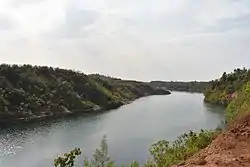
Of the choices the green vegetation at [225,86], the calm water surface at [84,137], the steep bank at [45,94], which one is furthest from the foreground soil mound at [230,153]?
the green vegetation at [225,86]

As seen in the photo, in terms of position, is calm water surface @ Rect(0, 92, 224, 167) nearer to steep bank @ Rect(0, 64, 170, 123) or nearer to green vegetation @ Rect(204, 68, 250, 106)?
steep bank @ Rect(0, 64, 170, 123)

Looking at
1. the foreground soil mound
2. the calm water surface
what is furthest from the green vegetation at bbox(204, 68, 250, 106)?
the foreground soil mound

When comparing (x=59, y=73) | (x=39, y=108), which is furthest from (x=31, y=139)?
(x=59, y=73)

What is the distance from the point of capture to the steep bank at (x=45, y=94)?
107 meters

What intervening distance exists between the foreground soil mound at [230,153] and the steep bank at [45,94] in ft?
273

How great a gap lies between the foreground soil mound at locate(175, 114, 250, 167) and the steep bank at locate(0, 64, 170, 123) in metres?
83.1

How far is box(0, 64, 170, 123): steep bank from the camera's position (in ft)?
352

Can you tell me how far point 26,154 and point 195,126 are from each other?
114 ft

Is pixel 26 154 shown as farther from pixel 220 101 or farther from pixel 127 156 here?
pixel 220 101

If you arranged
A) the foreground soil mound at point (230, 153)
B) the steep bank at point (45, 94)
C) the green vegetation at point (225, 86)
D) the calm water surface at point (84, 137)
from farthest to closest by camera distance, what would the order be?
the green vegetation at point (225, 86)
the steep bank at point (45, 94)
the calm water surface at point (84, 137)
the foreground soil mound at point (230, 153)

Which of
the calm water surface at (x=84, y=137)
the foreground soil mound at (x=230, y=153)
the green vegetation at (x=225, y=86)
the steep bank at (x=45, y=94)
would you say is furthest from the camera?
the green vegetation at (x=225, y=86)

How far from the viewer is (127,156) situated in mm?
52344

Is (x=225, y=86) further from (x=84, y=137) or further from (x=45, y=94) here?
(x=84, y=137)

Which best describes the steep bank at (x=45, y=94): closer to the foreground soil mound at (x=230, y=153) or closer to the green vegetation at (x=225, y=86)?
the green vegetation at (x=225, y=86)
